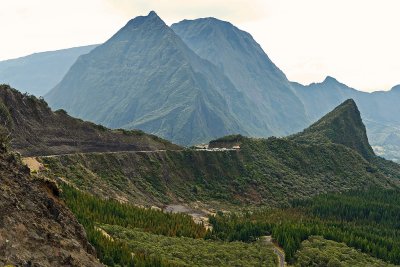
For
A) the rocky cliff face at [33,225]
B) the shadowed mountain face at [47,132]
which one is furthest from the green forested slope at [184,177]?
the rocky cliff face at [33,225]

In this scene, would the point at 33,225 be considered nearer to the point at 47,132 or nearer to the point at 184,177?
the point at 47,132

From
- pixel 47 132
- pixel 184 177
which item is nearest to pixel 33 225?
pixel 47 132

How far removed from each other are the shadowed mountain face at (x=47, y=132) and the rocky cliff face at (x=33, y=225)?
76.6 m

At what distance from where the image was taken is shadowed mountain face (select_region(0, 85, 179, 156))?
124812 mm

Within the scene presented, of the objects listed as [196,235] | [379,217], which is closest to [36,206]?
[196,235]

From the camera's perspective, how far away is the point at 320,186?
19850cm

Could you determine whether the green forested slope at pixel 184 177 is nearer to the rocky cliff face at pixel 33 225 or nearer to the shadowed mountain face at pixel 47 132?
the shadowed mountain face at pixel 47 132

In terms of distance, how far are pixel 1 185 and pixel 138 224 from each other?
52.5 metres

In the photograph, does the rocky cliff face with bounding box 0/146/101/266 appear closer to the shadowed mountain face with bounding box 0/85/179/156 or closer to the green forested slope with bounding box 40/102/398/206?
the green forested slope with bounding box 40/102/398/206

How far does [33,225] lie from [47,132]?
10080 centimetres

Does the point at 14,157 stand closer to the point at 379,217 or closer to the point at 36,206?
the point at 36,206

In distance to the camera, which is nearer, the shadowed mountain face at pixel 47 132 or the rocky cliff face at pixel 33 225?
the rocky cliff face at pixel 33 225

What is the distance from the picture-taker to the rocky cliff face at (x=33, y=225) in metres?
36.8

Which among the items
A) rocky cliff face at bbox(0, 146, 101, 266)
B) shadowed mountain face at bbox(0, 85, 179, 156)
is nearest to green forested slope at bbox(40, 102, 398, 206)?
shadowed mountain face at bbox(0, 85, 179, 156)
